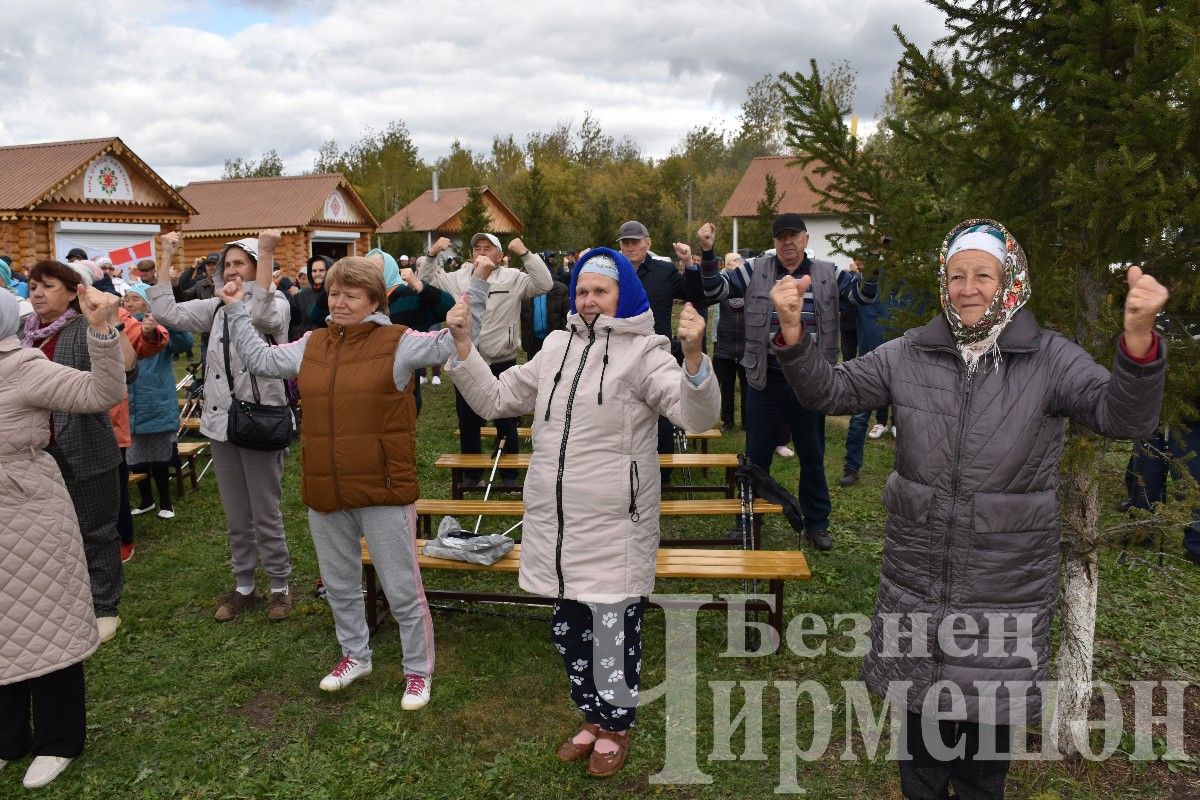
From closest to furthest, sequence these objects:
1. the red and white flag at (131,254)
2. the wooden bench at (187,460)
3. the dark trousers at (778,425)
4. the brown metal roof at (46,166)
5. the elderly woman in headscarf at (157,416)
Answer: the dark trousers at (778,425), the elderly woman in headscarf at (157,416), the wooden bench at (187,460), the red and white flag at (131,254), the brown metal roof at (46,166)

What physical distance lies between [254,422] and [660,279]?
4.00 m

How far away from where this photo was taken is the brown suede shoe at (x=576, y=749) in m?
3.77

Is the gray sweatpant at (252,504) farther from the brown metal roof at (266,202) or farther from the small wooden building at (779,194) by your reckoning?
the small wooden building at (779,194)

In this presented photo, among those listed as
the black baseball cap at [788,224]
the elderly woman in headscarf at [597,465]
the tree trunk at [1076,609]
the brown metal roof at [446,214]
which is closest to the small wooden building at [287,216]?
the brown metal roof at [446,214]

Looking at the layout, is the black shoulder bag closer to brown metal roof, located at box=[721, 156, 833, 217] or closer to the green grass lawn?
the green grass lawn

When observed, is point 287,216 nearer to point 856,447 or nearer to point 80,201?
point 80,201

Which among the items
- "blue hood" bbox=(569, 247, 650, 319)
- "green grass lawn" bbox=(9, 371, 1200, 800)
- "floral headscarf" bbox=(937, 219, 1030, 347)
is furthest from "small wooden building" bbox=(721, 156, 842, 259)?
"floral headscarf" bbox=(937, 219, 1030, 347)

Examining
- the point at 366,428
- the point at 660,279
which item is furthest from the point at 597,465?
the point at 660,279

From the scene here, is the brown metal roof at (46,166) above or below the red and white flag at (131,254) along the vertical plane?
above

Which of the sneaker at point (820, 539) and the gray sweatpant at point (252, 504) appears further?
the sneaker at point (820, 539)

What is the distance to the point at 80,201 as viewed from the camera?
23500 mm

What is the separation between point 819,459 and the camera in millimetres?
6074

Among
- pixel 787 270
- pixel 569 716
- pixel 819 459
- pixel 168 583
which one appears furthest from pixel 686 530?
pixel 168 583

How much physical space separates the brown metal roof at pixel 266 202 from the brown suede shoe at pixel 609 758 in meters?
32.4
